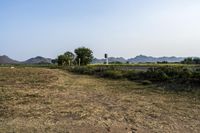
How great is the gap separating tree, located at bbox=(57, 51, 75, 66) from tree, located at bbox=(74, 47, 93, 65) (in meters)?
1.44

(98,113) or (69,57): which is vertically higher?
(69,57)

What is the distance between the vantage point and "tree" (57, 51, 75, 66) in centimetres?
6887

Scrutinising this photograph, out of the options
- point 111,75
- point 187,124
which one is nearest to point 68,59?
point 111,75

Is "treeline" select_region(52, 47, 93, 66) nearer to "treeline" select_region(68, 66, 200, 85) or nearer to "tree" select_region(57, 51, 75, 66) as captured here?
"tree" select_region(57, 51, 75, 66)

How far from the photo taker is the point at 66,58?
69.1 metres

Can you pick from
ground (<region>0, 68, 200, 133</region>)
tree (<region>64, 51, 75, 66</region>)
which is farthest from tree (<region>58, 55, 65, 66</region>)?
ground (<region>0, 68, 200, 133</region>)

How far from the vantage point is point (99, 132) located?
29.8 ft

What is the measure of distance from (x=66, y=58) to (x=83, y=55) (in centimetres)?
350

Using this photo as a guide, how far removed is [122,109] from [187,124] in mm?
2968

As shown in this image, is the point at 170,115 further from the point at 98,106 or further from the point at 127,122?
the point at 98,106

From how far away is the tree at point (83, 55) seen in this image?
223 ft

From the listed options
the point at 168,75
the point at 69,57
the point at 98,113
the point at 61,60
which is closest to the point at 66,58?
the point at 69,57

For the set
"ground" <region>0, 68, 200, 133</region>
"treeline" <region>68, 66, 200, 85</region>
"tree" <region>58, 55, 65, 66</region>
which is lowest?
"ground" <region>0, 68, 200, 133</region>

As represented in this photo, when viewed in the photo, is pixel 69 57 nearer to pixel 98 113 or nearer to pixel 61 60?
pixel 61 60
